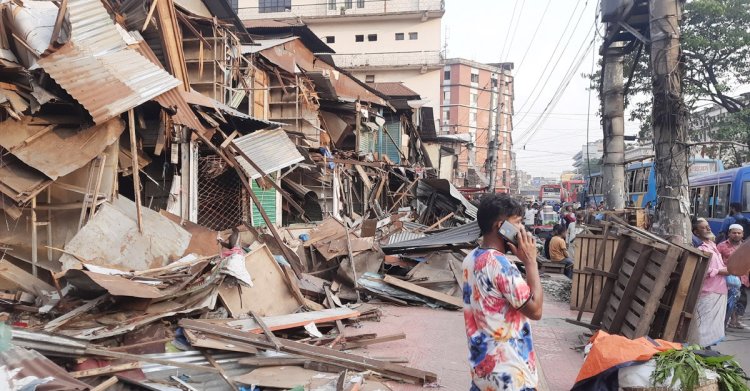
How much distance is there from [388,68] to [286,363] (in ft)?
140

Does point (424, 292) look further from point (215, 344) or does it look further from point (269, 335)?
point (215, 344)

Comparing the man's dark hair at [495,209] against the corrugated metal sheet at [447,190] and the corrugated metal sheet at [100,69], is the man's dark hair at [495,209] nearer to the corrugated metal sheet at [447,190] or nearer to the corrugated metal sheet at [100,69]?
the corrugated metal sheet at [100,69]

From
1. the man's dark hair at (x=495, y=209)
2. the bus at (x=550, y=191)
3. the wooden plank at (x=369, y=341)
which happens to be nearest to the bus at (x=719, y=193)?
the wooden plank at (x=369, y=341)

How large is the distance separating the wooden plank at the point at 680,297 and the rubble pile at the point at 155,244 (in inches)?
98.2

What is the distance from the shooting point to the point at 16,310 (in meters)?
6.20

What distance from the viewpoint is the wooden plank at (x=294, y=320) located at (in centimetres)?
623

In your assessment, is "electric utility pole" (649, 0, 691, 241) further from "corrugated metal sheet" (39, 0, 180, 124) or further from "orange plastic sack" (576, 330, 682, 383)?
"corrugated metal sheet" (39, 0, 180, 124)

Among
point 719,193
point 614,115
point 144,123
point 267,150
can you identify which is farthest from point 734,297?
point 719,193

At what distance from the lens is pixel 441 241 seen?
1062 cm

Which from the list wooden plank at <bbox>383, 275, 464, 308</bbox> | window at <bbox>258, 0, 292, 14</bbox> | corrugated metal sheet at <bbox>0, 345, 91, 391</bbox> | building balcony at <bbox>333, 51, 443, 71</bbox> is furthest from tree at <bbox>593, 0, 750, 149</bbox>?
window at <bbox>258, 0, 292, 14</bbox>

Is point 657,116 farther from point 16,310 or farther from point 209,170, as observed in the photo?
point 16,310

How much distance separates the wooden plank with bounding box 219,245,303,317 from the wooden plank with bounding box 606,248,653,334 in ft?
13.3

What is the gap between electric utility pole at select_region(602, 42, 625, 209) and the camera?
1177 centimetres

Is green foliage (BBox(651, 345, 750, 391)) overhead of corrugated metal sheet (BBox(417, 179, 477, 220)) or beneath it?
beneath
